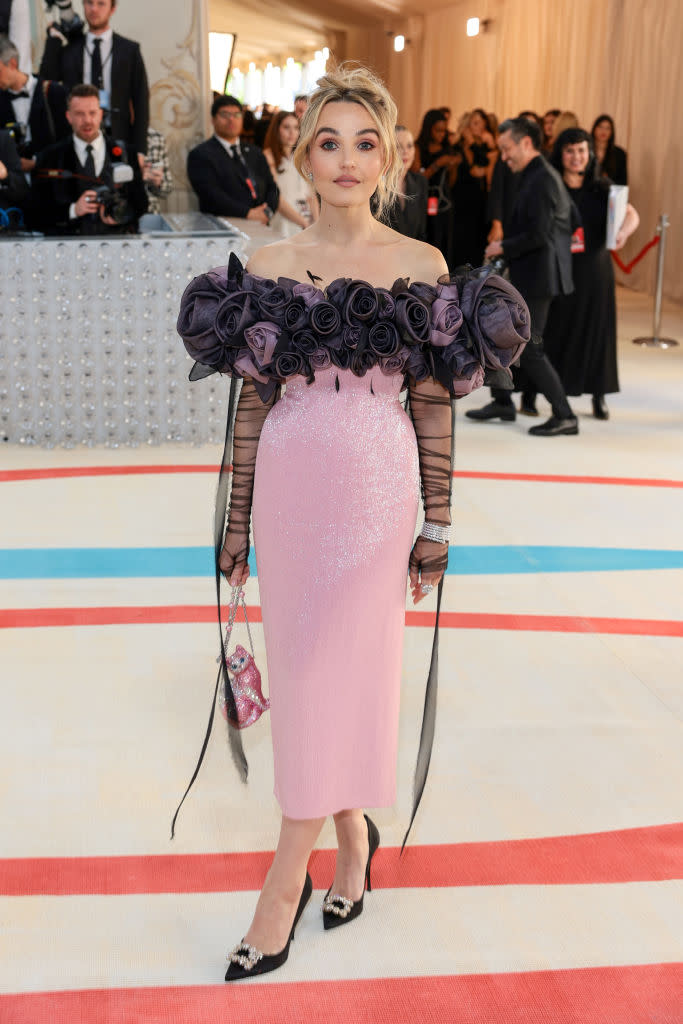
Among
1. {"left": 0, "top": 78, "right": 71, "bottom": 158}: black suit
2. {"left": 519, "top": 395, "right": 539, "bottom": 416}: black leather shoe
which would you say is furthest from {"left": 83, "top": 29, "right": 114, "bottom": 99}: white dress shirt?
{"left": 519, "top": 395, "right": 539, "bottom": 416}: black leather shoe

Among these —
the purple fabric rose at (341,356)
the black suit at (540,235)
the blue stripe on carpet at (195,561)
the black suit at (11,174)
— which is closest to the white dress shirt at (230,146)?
the black suit at (11,174)

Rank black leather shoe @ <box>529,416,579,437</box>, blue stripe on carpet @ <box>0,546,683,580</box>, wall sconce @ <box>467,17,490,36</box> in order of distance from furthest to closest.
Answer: wall sconce @ <box>467,17,490,36</box> < black leather shoe @ <box>529,416,579,437</box> < blue stripe on carpet @ <box>0,546,683,580</box>

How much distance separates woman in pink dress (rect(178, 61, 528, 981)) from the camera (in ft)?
6.81

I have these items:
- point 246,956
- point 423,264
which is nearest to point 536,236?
point 423,264

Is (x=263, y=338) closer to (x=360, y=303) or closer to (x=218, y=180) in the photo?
(x=360, y=303)

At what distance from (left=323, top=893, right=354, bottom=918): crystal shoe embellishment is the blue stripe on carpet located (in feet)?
6.60

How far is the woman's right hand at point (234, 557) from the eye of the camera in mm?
2322

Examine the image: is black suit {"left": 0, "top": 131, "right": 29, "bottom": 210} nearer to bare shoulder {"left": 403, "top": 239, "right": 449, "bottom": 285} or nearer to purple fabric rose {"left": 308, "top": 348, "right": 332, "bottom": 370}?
bare shoulder {"left": 403, "top": 239, "right": 449, "bottom": 285}

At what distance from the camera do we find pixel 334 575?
2154mm

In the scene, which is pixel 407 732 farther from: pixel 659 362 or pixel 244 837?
pixel 659 362

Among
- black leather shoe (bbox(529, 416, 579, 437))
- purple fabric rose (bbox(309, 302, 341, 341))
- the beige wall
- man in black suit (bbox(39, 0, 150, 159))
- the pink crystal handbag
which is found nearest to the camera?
purple fabric rose (bbox(309, 302, 341, 341))

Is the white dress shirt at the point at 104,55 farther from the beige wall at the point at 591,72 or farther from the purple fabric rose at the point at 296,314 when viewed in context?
the beige wall at the point at 591,72

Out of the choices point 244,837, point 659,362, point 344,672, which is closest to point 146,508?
point 244,837

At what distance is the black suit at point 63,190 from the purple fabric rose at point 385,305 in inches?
164
